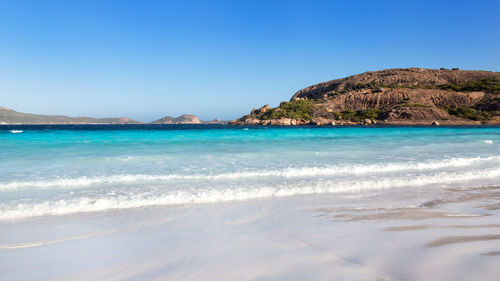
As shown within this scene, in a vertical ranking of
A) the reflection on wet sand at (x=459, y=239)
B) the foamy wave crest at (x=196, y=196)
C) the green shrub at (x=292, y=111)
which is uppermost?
the green shrub at (x=292, y=111)

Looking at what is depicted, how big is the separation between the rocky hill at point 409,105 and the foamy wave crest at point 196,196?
7543 centimetres

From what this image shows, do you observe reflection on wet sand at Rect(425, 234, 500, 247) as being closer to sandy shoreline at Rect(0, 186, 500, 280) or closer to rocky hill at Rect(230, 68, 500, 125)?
sandy shoreline at Rect(0, 186, 500, 280)

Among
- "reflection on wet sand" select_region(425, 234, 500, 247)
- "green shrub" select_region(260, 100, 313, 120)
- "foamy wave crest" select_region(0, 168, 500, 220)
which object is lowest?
"foamy wave crest" select_region(0, 168, 500, 220)

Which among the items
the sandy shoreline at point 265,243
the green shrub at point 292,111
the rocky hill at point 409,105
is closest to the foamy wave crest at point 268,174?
the sandy shoreline at point 265,243

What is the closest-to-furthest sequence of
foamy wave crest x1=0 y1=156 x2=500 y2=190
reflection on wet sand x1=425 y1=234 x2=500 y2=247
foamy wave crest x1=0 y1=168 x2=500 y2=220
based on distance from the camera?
reflection on wet sand x1=425 y1=234 x2=500 y2=247 → foamy wave crest x1=0 y1=168 x2=500 y2=220 → foamy wave crest x1=0 y1=156 x2=500 y2=190

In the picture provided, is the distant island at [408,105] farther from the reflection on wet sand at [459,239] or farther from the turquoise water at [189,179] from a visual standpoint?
the reflection on wet sand at [459,239]

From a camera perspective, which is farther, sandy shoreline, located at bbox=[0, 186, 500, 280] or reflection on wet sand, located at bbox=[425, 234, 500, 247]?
reflection on wet sand, located at bbox=[425, 234, 500, 247]

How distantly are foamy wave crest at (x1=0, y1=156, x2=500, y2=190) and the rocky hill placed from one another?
2832 inches

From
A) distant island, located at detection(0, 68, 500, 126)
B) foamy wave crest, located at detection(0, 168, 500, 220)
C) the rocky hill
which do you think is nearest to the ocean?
foamy wave crest, located at detection(0, 168, 500, 220)

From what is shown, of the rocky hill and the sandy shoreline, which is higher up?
the rocky hill

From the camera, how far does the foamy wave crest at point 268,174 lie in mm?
7055

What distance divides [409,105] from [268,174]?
87.3 meters

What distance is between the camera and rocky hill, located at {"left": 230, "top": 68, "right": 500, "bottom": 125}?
77625 mm

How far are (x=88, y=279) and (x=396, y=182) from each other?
6.86 meters
